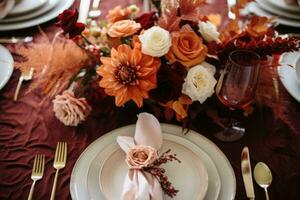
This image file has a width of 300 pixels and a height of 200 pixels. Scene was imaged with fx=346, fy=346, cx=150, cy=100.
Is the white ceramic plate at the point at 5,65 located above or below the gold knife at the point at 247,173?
above

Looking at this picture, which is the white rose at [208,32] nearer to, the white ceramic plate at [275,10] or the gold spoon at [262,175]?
the gold spoon at [262,175]

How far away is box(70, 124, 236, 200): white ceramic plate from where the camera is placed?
0.70 meters

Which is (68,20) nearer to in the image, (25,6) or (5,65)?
(5,65)

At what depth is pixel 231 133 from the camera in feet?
2.81

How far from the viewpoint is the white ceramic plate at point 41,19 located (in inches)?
45.6

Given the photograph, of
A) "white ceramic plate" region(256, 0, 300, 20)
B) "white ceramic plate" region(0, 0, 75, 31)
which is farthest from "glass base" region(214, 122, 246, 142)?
"white ceramic plate" region(0, 0, 75, 31)

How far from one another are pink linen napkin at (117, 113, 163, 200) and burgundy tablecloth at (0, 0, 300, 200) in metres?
0.12

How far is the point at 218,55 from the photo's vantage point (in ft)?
2.77

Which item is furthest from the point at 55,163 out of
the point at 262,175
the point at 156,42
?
the point at 262,175

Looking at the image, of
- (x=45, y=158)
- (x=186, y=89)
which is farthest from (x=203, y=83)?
(x=45, y=158)

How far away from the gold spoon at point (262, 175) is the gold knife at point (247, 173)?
0.02m

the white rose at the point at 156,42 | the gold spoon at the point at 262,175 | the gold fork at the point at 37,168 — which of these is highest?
the white rose at the point at 156,42

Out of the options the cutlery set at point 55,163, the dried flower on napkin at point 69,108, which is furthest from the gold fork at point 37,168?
the dried flower on napkin at point 69,108

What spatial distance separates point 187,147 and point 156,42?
9.5 inches
